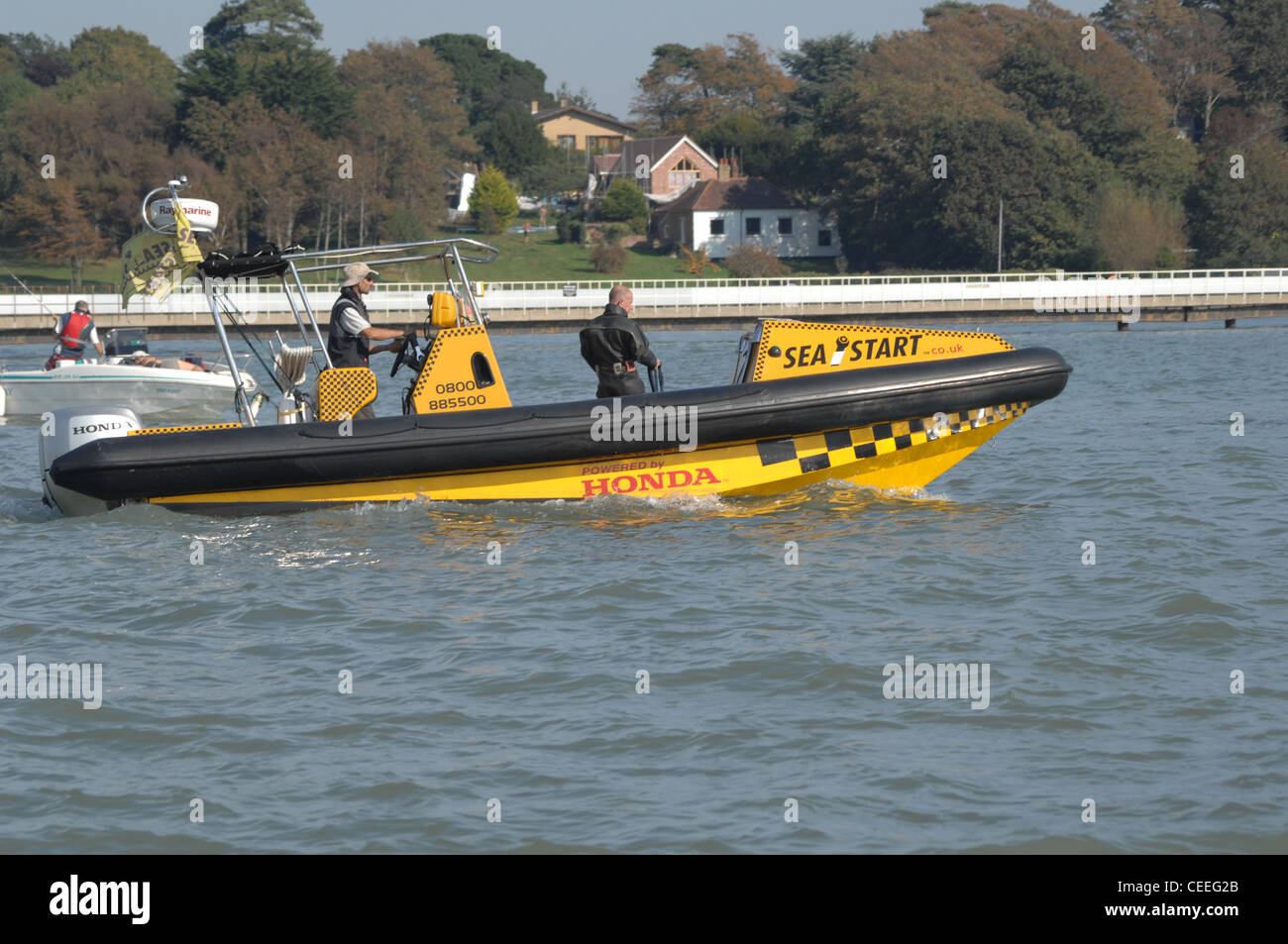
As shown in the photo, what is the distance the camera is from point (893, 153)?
7125cm

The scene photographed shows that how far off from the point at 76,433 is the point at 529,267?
6334 cm

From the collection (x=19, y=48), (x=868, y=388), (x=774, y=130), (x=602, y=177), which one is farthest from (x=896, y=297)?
(x=19, y=48)

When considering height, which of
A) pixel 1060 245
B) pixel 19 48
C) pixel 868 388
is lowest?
pixel 868 388

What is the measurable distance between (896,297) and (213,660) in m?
38.8

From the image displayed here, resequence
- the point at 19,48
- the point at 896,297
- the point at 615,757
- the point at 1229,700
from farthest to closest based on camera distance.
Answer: the point at 19,48
the point at 896,297
the point at 1229,700
the point at 615,757

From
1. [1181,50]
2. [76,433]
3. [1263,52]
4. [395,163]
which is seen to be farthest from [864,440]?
[1181,50]

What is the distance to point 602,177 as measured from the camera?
314ft

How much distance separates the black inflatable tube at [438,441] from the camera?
33.9ft

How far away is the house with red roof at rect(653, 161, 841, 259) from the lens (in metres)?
80.0

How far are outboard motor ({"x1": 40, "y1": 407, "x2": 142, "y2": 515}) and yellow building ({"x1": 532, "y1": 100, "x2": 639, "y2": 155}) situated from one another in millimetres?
109149


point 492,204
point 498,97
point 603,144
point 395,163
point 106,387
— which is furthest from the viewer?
point 603,144

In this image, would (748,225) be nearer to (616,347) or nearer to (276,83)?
(276,83)

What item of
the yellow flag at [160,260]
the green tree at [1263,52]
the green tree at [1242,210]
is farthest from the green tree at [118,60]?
the yellow flag at [160,260]

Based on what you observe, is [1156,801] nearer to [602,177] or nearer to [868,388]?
[868,388]
